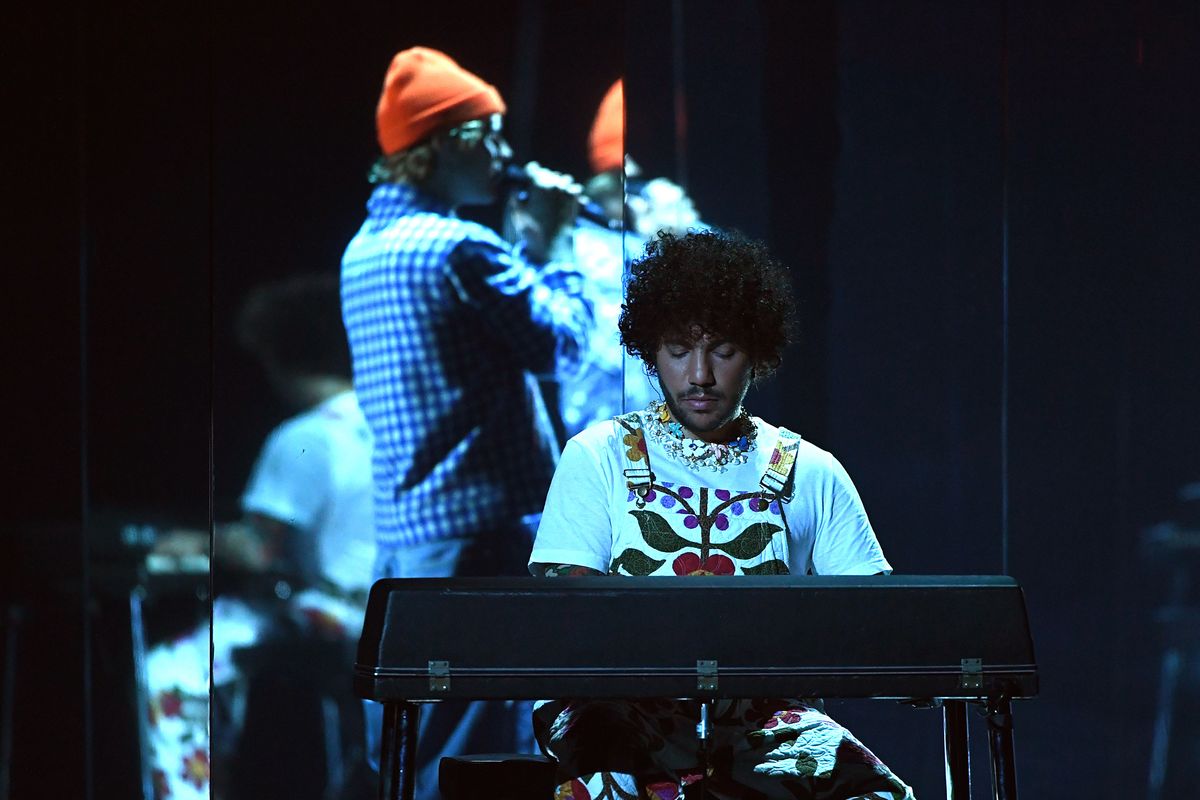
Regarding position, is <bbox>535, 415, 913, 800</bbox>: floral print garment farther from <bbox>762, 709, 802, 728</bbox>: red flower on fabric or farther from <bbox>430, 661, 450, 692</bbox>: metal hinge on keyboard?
<bbox>430, 661, 450, 692</bbox>: metal hinge on keyboard

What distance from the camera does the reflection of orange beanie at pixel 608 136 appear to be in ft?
12.1

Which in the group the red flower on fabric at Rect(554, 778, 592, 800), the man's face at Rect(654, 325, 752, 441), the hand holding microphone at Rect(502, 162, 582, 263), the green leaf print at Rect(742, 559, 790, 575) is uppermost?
the hand holding microphone at Rect(502, 162, 582, 263)

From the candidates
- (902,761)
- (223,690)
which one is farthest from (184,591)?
(902,761)

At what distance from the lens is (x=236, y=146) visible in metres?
3.65

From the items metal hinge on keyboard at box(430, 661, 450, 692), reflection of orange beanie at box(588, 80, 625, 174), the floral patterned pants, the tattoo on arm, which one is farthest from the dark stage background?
metal hinge on keyboard at box(430, 661, 450, 692)

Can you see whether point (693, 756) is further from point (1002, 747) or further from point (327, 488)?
point (327, 488)

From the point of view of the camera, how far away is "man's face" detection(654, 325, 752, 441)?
2.34 metres

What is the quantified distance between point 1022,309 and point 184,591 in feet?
7.79

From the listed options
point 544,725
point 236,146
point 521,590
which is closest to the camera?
point 521,590

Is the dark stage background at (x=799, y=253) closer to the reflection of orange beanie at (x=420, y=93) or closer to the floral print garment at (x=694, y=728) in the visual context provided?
the reflection of orange beanie at (x=420, y=93)

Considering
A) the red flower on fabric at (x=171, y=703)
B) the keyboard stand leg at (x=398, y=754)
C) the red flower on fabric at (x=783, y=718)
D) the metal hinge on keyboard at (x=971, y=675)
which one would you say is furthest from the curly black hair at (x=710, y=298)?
the red flower on fabric at (x=171, y=703)

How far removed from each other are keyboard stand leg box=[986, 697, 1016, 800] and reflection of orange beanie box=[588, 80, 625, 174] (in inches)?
82.7

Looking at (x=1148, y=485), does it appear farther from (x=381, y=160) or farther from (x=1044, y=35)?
(x=381, y=160)

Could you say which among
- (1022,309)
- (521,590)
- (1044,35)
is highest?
(1044,35)
